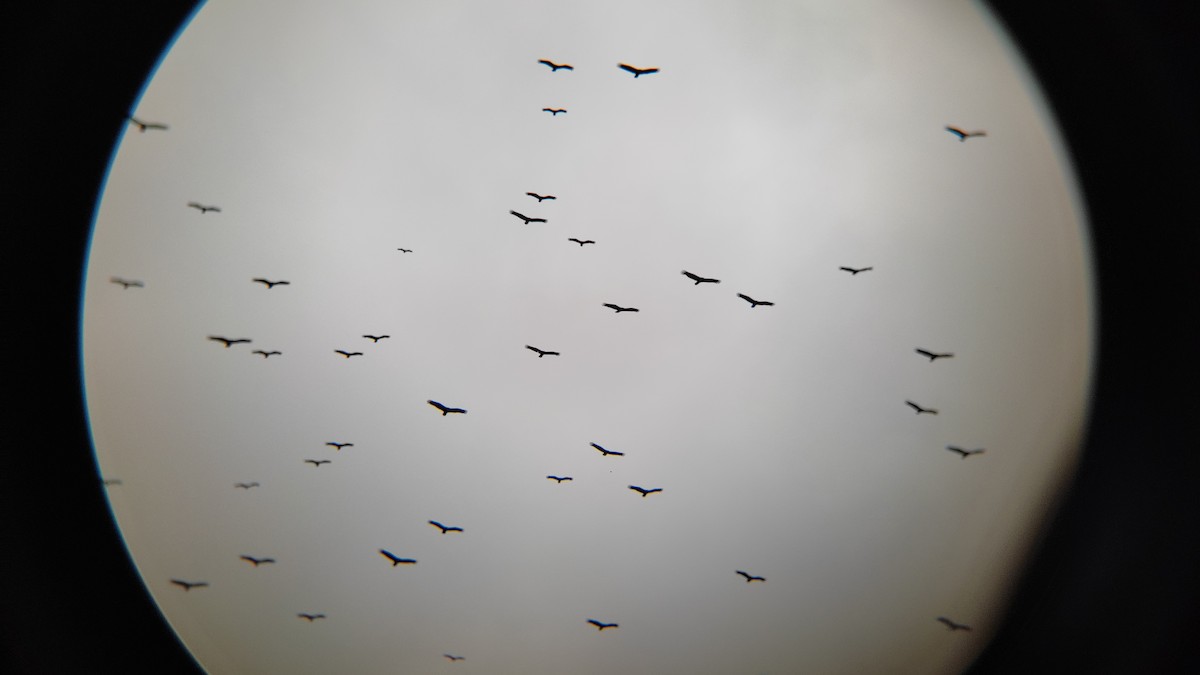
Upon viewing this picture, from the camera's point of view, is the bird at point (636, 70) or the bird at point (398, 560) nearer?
the bird at point (636, 70)

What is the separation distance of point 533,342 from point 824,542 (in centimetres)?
64

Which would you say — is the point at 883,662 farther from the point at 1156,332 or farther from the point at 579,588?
the point at 1156,332

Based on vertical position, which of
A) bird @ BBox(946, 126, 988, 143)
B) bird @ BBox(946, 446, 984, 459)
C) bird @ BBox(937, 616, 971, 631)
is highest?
bird @ BBox(946, 126, 988, 143)

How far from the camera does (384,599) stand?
1.27 metres

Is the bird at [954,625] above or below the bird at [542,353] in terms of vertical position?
below

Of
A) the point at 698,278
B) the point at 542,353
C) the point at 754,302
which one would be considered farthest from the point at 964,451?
the point at 542,353

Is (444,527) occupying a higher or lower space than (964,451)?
lower

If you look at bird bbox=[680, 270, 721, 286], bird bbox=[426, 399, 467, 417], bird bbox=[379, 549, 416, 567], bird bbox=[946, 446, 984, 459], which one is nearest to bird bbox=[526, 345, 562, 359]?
bird bbox=[426, 399, 467, 417]

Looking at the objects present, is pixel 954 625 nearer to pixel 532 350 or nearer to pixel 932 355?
pixel 932 355

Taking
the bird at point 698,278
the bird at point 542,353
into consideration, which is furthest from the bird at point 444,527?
the bird at point 698,278

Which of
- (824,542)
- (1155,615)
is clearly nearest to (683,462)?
(824,542)

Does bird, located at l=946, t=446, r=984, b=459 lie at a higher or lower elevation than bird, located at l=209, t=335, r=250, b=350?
lower

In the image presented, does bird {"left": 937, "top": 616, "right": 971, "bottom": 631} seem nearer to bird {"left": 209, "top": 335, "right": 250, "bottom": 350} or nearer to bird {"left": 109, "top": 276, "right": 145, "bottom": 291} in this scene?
bird {"left": 209, "top": 335, "right": 250, "bottom": 350}

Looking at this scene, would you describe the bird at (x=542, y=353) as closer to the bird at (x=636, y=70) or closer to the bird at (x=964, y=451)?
the bird at (x=636, y=70)
